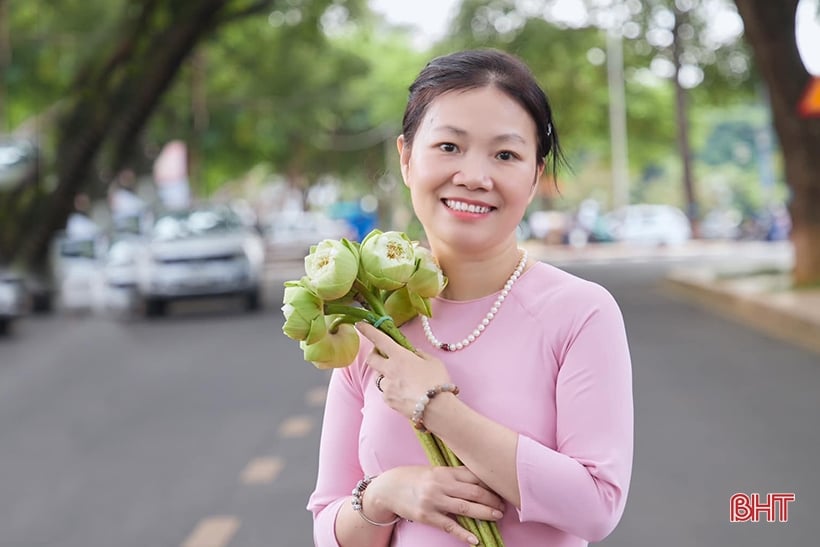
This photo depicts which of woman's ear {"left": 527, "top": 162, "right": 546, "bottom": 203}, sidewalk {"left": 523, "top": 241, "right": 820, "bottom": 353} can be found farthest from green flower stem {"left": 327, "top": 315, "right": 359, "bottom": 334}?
sidewalk {"left": 523, "top": 241, "right": 820, "bottom": 353}

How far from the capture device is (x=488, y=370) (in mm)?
2061

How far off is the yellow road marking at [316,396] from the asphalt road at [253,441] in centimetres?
5

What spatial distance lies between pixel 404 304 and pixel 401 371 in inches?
4.4

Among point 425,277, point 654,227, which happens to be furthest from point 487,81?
point 654,227

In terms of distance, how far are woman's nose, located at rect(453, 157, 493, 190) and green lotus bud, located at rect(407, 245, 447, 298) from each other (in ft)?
0.41

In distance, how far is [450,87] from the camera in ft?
6.95

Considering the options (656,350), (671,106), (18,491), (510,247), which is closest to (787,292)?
(656,350)

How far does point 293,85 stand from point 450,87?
1736 inches

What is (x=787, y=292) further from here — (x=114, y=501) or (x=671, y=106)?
(x=671, y=106)

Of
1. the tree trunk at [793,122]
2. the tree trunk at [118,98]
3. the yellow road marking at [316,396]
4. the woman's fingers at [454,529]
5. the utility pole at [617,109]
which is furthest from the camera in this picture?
the utility pole at [617,109]

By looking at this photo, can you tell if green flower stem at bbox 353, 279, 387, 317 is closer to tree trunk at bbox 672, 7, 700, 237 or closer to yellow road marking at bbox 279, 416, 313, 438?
yellow road marking at bbox 279, 416, 313, 438

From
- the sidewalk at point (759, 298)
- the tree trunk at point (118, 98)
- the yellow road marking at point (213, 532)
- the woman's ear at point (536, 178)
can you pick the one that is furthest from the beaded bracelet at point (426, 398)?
the tree trunk at point (118, 98)

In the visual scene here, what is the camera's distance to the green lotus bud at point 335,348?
1.99 meters

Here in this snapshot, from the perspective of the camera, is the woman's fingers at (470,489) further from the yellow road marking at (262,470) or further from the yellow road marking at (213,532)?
the yellow road marking at (262,470)
